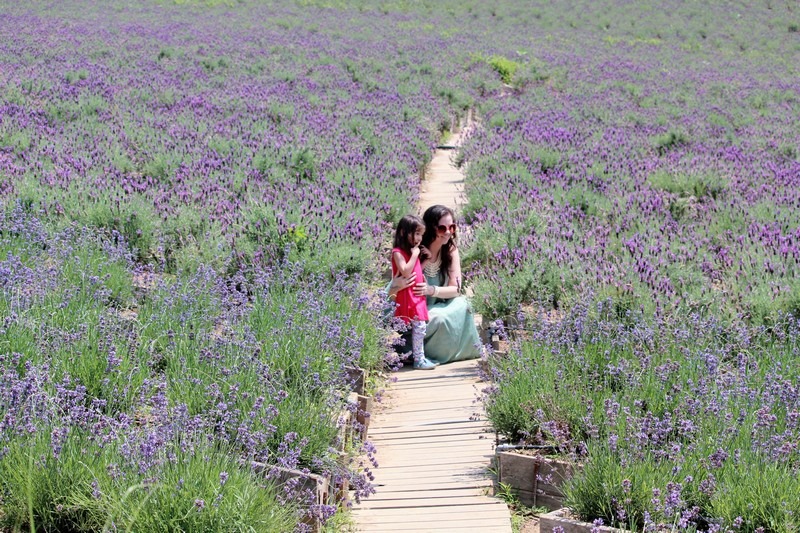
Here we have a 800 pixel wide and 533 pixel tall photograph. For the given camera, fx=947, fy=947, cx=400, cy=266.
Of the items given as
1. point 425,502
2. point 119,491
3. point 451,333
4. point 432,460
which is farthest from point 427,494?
point 451,333

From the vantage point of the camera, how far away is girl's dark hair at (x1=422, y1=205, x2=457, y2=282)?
6918mm

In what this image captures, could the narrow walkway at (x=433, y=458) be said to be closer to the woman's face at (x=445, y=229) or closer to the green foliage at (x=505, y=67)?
the woman's face at (x=445, y=229)

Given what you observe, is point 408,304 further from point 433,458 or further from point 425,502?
point 425,502

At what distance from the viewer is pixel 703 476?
3.62 meters

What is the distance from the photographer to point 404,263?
6633 millimetres

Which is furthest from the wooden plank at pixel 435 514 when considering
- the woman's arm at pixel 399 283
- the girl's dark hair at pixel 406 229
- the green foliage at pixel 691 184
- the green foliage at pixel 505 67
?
the green foliage at pixel 505 67

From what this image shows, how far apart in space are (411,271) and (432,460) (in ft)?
6.80

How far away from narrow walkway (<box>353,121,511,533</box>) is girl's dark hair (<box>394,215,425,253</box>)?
2.87ft

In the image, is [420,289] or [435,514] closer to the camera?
[435,514]

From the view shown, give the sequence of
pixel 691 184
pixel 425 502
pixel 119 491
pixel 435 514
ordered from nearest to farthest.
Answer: pixel 119 491 → pixel 435 514 → pixel 425 502 → pixel 691 184

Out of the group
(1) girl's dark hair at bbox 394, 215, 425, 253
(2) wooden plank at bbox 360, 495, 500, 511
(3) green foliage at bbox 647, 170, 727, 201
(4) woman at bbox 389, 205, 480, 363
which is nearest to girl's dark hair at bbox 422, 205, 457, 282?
(4) woman at bbox 389, 205, 480, 363

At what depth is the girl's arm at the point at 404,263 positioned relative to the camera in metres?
6.58

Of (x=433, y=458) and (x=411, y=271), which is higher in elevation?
(x=411, y=271)

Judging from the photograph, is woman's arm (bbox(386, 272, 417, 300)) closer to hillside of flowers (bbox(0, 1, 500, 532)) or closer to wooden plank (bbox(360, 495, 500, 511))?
hillside of flowers (bbox(0, 1, 500, 532))
